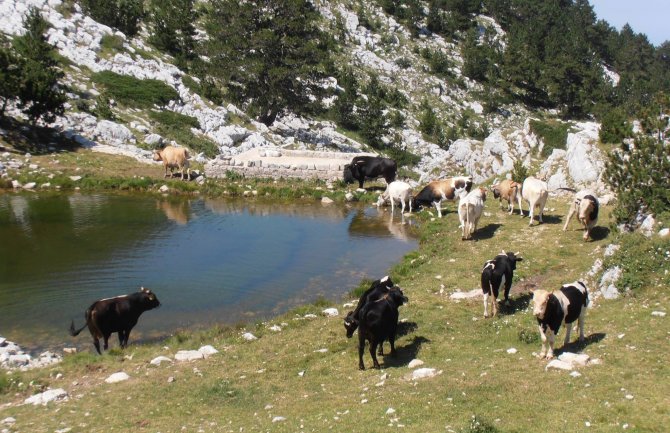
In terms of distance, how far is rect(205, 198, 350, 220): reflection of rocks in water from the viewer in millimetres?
34344

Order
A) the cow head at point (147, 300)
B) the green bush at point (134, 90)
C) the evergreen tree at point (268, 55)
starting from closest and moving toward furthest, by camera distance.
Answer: the cow head at point (147, 300) → the green bush at point (134, 90) → the evergreen tree at point (268, 55)

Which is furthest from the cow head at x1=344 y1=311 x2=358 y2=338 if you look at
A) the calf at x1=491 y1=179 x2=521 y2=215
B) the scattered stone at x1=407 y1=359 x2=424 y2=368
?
the calf at x1=491 y1=179 x2=521 y2=215

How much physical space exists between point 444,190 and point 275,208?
10.1m

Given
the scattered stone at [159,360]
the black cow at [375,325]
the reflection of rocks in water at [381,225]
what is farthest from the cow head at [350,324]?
the reflection of rocks in water at [381,225]

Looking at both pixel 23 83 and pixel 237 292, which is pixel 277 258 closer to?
pixel 237 292

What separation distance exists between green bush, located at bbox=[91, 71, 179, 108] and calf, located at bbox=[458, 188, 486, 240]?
1468 inches

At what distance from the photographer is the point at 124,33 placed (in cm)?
6800

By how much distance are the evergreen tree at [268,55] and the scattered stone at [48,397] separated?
4886cm

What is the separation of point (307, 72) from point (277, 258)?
1481 inches

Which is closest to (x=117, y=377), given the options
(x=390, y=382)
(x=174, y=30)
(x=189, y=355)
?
(x=189, y=355)

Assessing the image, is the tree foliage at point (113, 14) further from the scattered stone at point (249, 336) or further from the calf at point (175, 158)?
the scattered stone at point (249, 336)

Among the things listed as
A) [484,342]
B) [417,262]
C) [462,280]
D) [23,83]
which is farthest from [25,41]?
[484,342]

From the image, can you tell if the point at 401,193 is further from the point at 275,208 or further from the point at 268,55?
the point at 268,55

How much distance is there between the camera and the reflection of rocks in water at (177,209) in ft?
104
